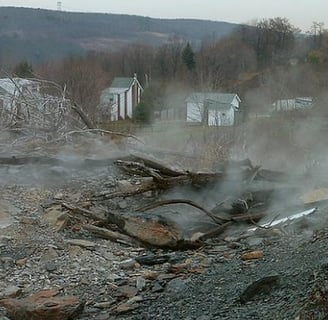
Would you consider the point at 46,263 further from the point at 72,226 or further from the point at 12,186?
the point at 12,186

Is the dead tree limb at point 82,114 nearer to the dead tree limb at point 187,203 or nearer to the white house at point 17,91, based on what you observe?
the white house at point 17,91

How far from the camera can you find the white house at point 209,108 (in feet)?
56.8

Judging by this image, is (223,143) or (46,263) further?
(223,143)

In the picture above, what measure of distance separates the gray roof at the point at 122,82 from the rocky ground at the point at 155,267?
2793 cm

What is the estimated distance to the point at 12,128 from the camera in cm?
760

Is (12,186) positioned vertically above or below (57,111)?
below

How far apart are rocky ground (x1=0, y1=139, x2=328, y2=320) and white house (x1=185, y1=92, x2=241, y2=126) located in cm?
1114

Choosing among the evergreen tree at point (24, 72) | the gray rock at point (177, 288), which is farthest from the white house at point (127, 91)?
the gray rock at point (177, 288)

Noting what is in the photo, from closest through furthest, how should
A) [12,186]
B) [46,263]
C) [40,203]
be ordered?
[46,263], [40,203], [12,186]

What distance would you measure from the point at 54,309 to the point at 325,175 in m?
3.77

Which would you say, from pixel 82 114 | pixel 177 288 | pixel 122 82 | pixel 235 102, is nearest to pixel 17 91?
pixel 82 114

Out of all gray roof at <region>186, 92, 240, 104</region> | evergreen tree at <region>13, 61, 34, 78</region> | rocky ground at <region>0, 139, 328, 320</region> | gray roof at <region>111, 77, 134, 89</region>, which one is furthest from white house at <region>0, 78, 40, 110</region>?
gray roof at <region>111, 77, 134, 89</region>

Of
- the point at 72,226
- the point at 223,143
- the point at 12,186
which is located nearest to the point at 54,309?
the point at 72,226

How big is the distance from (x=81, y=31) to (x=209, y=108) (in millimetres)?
56393
